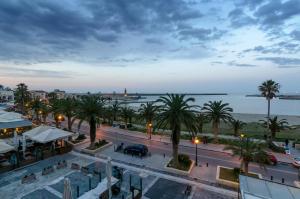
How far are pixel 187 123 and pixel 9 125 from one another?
27.0 metres

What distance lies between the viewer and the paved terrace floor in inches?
629

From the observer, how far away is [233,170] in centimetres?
2039

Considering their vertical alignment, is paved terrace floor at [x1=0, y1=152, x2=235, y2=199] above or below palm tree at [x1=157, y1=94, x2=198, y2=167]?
below

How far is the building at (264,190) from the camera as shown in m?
10.5

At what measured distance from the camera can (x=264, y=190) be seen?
11117 mm

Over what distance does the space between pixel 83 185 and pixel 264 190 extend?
13.3m

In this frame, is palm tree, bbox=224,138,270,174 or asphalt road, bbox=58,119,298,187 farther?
asphalt road, bbox=58,119,298,187

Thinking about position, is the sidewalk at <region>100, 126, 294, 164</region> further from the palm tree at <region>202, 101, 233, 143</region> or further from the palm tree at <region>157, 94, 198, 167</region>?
the palm tree at <region>157, 94, 198, 167</region>

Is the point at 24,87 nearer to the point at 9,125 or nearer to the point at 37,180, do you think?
the point at 9,125

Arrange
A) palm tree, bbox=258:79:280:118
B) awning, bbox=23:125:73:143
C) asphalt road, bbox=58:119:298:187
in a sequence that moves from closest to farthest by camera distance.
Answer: asphalt road, bbox=58:119:298:187 → awning, bbox=23:125:73:143 → palm tree, bbox=258:79:280:118

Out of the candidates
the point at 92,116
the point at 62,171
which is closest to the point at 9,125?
the point at 92,116

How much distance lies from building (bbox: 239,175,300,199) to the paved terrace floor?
5.13 metres

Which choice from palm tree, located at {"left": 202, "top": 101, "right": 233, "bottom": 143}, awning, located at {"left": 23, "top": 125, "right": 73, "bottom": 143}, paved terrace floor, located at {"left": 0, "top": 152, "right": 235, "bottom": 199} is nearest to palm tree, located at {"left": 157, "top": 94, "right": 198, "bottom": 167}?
paved terrace floor, located at {"left": 0, "top": 152, "right": 235, "bottom": 199}

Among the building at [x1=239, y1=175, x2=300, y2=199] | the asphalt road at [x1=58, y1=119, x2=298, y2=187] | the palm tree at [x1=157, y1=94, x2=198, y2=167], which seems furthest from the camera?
the palm tree at [x1=157, y1=94, x2=198, y2=167]
